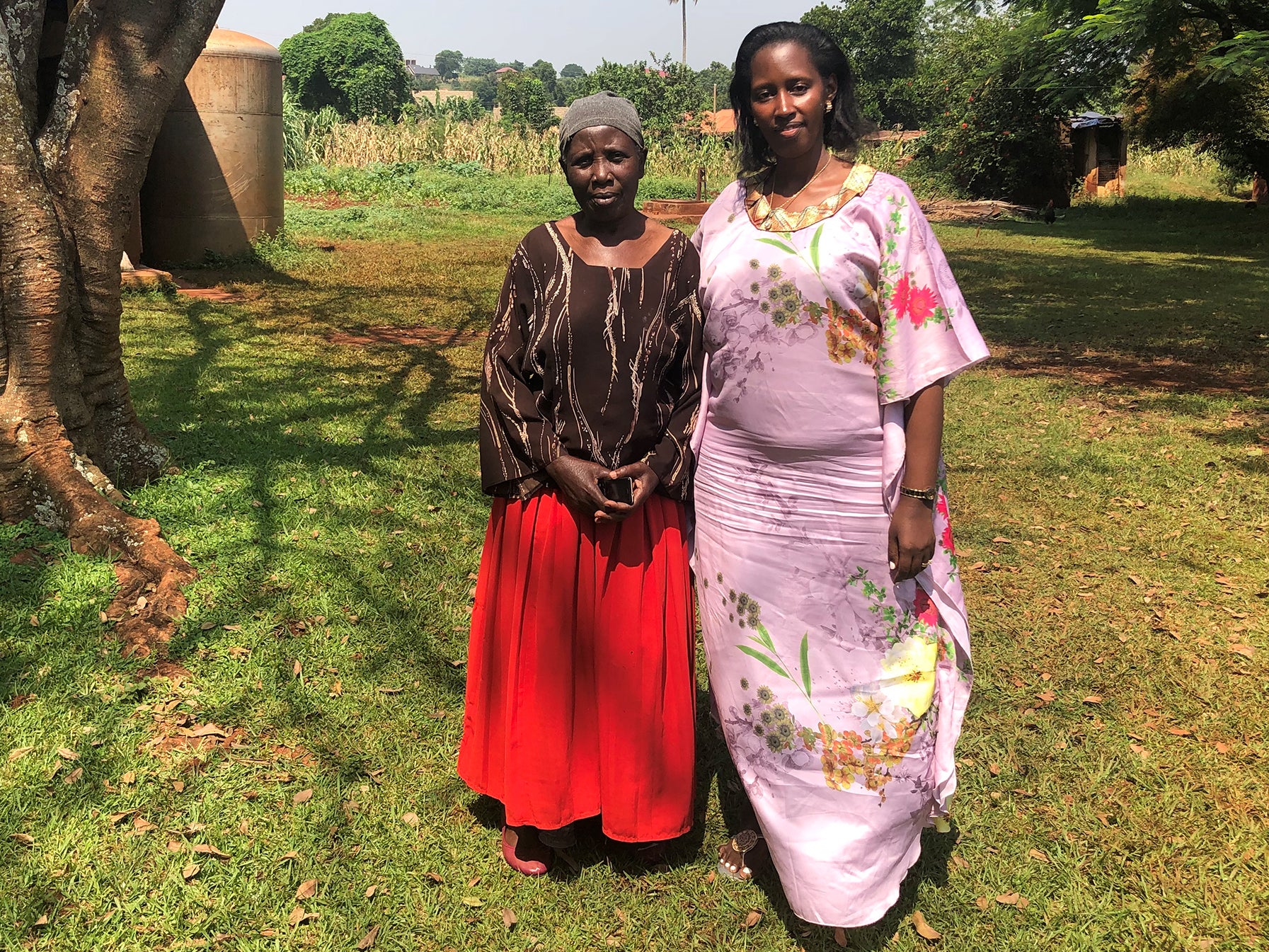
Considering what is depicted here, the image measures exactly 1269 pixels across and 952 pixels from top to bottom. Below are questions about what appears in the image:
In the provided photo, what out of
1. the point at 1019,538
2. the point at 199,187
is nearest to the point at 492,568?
the point at 1019,538

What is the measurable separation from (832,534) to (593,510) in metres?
0.59

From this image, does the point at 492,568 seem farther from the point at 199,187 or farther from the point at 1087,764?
the point at 199,187

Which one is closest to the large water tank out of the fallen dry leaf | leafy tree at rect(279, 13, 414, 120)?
the fallen dry leaf

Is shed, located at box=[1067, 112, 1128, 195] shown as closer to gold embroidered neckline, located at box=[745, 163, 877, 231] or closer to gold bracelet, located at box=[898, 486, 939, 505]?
gold embroidered neckline, located at box=[745, 163, 877, 231]

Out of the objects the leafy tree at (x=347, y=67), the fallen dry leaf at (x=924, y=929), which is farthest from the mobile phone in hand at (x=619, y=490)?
the leafy tree at (x=347, y=67)

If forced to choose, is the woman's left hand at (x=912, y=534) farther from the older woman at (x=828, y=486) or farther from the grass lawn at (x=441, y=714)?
the grass lawn at (x=441, y=714)

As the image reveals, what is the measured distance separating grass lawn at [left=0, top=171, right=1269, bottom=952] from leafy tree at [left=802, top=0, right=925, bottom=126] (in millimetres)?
53734

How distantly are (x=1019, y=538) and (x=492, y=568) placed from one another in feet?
11.5

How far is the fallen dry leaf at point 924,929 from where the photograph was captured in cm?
266

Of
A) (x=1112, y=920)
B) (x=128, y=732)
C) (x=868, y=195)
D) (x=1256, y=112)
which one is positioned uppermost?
(x=1256, y=112)

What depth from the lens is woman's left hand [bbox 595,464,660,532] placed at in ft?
8.13

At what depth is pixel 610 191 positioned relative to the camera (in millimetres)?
2443

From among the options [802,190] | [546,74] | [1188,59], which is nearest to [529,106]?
[1188,59]

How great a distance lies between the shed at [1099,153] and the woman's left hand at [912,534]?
28.3 m
